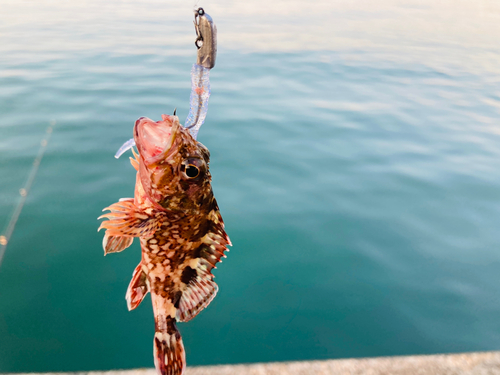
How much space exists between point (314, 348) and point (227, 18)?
25886 mm

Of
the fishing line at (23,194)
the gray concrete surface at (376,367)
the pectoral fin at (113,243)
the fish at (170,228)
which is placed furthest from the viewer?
the fishing line at (23,194)

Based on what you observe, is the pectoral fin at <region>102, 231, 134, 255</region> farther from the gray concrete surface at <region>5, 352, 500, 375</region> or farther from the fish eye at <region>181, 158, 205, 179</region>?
the gray concrete surface at <region>5, 352, 500, 375</region>

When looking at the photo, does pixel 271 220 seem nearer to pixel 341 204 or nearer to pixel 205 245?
pixel 341 204

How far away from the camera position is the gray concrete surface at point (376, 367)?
3533mm

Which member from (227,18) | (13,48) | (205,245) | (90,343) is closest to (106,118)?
(90,343)

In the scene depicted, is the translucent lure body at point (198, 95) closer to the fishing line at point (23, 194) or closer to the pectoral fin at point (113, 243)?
the pectoral fin at point (113, 243)

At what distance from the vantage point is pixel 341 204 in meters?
7.91

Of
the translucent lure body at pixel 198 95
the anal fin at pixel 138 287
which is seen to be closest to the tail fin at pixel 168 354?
the anal fin at pixel 138 287

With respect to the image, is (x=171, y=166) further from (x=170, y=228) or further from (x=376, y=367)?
(x=376, y=367)

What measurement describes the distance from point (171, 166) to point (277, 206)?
5.53 m

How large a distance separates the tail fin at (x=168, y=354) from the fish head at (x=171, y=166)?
2.86 feet

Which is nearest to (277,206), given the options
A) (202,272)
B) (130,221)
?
(202,272)

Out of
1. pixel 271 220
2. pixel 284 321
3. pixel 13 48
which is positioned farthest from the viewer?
pixel 13 48

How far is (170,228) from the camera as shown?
2314 millimetres
